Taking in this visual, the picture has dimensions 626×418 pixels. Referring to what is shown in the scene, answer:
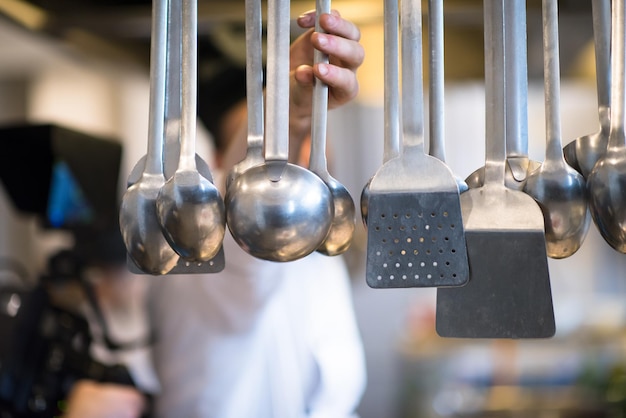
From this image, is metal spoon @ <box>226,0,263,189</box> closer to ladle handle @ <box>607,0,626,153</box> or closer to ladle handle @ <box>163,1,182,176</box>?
ladle handle @ <box>163,1,182,176</box>

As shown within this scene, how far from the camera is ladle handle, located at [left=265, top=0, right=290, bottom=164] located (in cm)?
46

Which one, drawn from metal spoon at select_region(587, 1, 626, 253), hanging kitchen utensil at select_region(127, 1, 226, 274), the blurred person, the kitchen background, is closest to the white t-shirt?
the blurred person

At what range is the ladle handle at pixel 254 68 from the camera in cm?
49

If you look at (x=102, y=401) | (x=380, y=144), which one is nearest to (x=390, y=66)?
(x=102, y=401)

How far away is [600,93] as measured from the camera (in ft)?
1.65

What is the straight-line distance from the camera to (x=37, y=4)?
960 mm

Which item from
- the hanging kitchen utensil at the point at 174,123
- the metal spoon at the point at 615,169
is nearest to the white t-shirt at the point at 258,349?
the hanging kitchen utensil at the point at 174,123

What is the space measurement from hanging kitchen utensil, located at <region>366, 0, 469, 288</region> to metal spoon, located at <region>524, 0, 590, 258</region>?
0.21 feet

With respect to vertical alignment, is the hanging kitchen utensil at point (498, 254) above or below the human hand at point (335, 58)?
below

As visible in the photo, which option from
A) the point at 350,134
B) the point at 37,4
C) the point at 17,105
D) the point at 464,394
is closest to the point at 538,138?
the point at 350,134

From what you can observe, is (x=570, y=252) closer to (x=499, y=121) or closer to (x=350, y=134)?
(x=499, y=121)

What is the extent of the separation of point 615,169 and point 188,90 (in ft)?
0.83

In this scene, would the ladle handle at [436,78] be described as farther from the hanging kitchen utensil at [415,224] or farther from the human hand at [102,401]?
the human hand at [102,401]

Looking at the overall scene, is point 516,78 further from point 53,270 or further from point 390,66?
point 53,270
